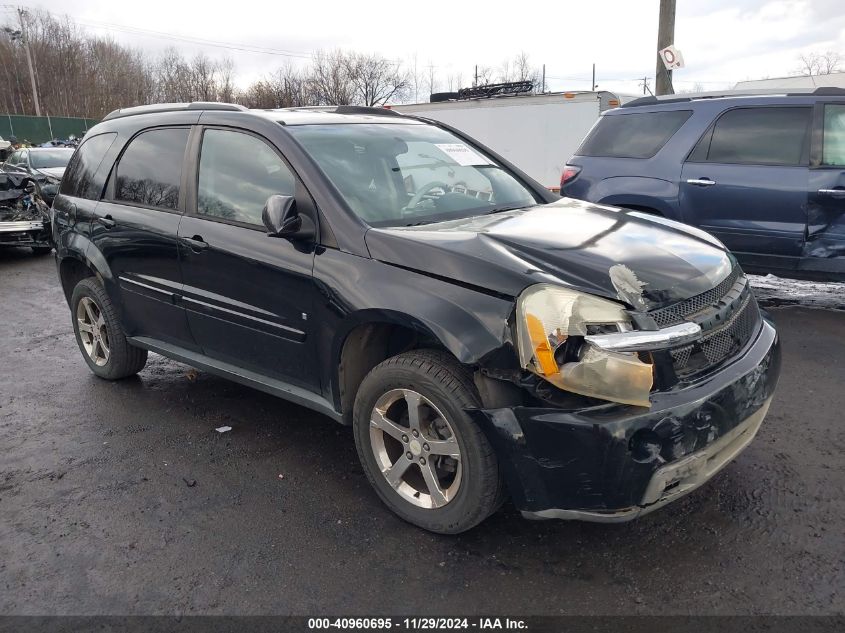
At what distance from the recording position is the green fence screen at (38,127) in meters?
44.9

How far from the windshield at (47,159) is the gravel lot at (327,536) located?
41.9 ft

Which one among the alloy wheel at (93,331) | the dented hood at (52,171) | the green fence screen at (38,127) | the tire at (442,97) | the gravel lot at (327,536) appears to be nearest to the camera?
the gravel lot at (327,536)

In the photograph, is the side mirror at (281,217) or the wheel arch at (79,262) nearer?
the side mirror at (281,217)

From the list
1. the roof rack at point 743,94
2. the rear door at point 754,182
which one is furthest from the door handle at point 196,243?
the roof rack at point 743,94

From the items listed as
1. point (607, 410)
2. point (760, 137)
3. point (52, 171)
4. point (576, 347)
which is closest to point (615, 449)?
point (607, 410)

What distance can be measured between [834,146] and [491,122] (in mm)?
10024

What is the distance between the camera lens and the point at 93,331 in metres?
4.86

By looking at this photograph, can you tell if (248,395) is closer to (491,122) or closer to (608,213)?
(608,213)

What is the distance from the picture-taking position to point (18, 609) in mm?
2512

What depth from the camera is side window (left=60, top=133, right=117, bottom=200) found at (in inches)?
179

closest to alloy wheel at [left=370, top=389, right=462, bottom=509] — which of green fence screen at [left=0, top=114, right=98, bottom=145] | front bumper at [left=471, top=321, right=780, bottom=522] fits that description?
front bumper at [left=471, top=321, right=780, bottom=522]

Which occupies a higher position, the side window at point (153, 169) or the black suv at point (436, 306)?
the side window at point (153, 169)

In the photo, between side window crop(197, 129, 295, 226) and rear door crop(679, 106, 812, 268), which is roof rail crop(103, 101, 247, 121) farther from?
rear door crop(679, 106, 812, 268)

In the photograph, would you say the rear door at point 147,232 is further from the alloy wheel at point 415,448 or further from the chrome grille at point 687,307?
the chrome grille at point 687,307
